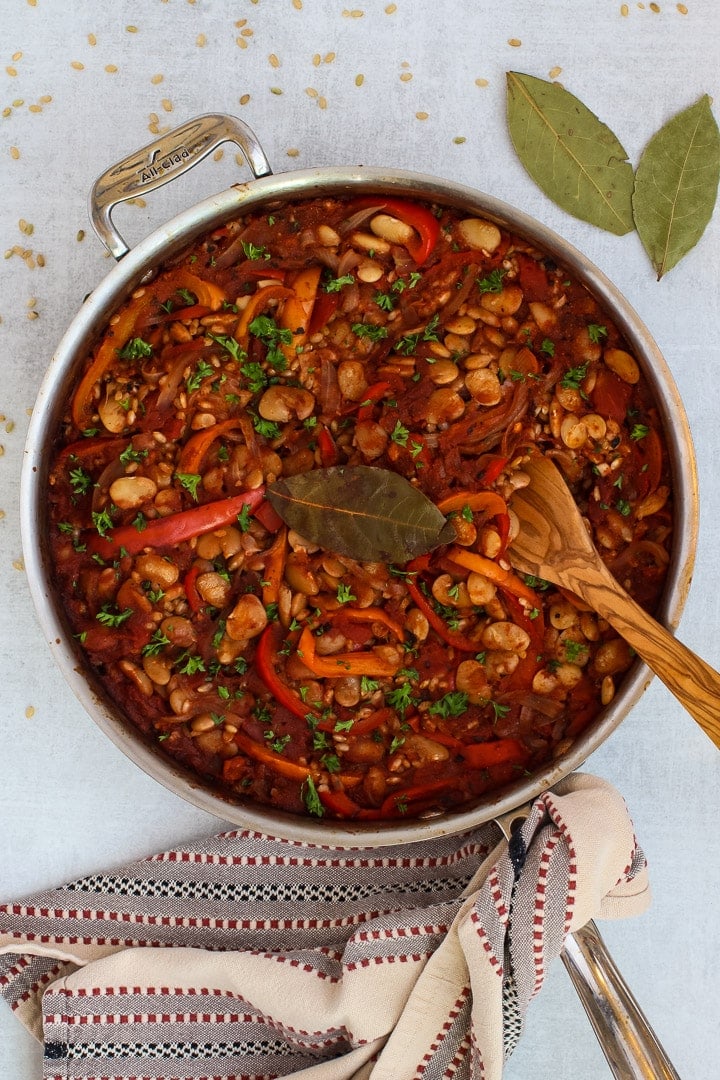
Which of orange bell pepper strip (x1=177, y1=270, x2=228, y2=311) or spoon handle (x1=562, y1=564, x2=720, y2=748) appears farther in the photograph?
orange bell pepper strip (x1=177, y1=270, x2=228, y2=311)

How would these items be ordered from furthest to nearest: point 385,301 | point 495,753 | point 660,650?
point 495,753 → point 385,301 → point 660,650

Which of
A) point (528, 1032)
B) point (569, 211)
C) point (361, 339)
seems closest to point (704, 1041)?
point (528, 1032)

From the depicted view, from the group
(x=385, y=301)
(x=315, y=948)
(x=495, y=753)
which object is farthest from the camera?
(x=315, y=948)

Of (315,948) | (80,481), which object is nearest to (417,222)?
(80,481)

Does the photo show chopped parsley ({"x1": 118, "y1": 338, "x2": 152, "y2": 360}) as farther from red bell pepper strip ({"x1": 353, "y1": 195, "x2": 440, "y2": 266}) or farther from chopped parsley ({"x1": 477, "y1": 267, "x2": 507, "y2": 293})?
chopped parsley ({"x1": 477, "y1": 267, "x2": 507, "y2": 293})

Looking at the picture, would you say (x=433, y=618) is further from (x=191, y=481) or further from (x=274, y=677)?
(x=191, y=481)

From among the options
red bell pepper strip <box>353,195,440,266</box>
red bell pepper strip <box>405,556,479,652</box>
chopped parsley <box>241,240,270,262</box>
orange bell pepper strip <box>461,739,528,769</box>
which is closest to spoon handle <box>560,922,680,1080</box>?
orange bell pepper strip <box>461,739,528,769</box>

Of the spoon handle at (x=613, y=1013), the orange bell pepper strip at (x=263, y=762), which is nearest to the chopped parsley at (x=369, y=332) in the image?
the orange bell pepper strip at (x=263, y=762)
